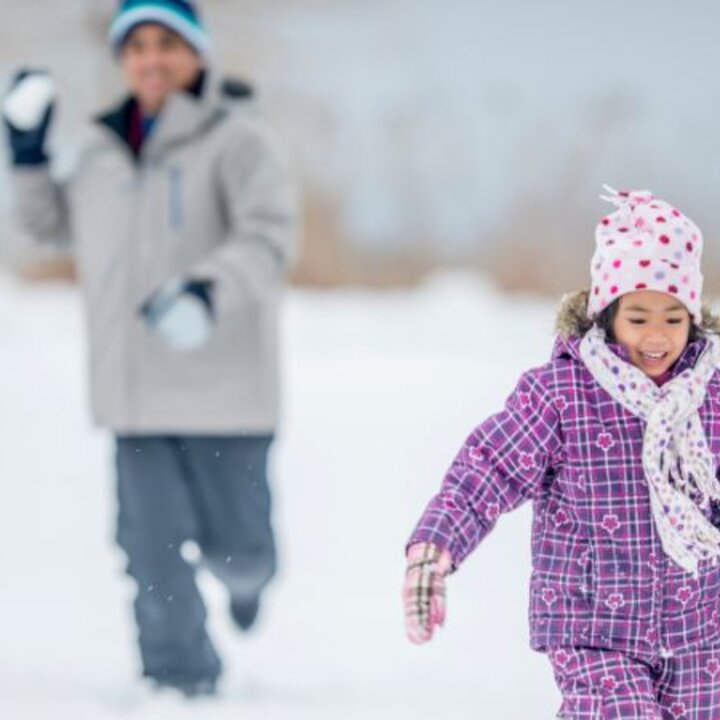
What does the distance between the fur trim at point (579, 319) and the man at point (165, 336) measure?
128cm

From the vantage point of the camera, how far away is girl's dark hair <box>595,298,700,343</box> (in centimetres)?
255

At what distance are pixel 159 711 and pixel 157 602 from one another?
33 cm

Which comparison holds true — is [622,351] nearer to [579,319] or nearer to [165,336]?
[579,319]

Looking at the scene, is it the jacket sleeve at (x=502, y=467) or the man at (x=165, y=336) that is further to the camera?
the man at (x=165, y=336)

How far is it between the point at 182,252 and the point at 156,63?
439 millimetres

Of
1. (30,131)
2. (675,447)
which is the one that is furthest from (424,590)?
(30,131)

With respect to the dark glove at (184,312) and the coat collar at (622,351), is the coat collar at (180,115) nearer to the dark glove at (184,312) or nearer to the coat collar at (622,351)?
the dark glove at (184,312)

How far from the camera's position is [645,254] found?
8.16ft

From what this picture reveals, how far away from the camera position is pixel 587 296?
8.66ft

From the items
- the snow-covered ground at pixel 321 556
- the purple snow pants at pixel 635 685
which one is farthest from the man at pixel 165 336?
the purple snow pants at pixel 635 685

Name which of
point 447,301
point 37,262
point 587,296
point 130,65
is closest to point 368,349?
point 447,301

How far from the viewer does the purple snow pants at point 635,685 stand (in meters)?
2.43

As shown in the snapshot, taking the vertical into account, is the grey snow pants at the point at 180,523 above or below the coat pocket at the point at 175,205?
below

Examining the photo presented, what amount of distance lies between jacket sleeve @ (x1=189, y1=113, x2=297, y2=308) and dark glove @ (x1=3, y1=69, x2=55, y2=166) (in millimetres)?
476
